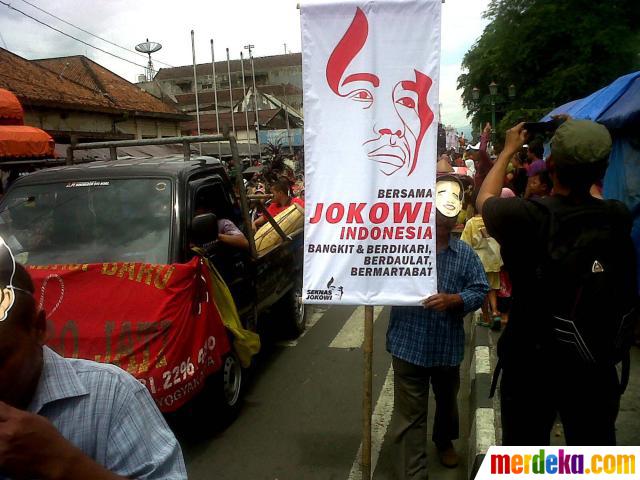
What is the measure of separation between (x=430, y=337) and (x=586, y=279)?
1.22 metres

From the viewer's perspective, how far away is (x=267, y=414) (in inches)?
183

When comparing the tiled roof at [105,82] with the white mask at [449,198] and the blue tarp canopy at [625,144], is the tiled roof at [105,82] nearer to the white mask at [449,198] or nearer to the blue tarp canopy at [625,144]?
the blue tarp canopy at [625,144]

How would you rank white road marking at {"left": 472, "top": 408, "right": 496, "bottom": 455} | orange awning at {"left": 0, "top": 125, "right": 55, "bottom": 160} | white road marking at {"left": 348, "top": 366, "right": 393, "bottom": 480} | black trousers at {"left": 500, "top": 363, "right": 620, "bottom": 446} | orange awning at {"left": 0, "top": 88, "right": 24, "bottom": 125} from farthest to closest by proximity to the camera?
orange awning at {"left": 0, "top": 88, "right": 24, "bottom": 125}
orange awning at {"left": 0, "top": 125, "right": 55, "bottom": 160}
white road marking at {"left": 348, "top": 366, "right": 393, "bottom": 480}
white road marking at {"left": 472, "top": 408, "right": 496, "bottom": 455}
black trousers at {"left": 500, "top": 363, "right": 620, "bottom": 446}

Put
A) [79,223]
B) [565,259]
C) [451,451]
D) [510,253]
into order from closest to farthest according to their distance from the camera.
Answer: [565,259] < [510,253] < [451,451] < [79,223]

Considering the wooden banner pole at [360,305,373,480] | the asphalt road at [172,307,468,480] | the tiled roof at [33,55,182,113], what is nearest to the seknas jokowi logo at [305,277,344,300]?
the wooden banner pole at [360,305,373,480]

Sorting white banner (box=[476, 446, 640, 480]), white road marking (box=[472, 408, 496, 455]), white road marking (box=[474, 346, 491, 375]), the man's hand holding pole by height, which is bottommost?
white road marking (box=[474, 346, 491, 375])

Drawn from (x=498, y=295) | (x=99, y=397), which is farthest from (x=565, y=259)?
(x=498, y=295)

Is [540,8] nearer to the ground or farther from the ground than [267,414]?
farther from the ground

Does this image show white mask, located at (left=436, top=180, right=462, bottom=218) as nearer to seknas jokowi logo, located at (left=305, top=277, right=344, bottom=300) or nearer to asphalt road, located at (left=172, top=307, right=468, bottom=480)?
seknas jokowi logo, located at (left=305, top=277, right=344, bottom=300)

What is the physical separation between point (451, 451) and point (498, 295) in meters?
2.92

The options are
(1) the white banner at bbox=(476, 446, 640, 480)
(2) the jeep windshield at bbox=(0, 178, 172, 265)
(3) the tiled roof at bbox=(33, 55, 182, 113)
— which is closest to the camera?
(1) the white banner at bbox=(476, 446, 640, 480)

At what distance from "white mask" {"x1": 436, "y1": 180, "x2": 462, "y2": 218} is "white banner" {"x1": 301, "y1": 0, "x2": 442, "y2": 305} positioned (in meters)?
0.43

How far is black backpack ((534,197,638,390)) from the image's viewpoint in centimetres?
212

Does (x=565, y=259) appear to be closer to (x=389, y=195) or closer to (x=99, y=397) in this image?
(x=389, y=195)
